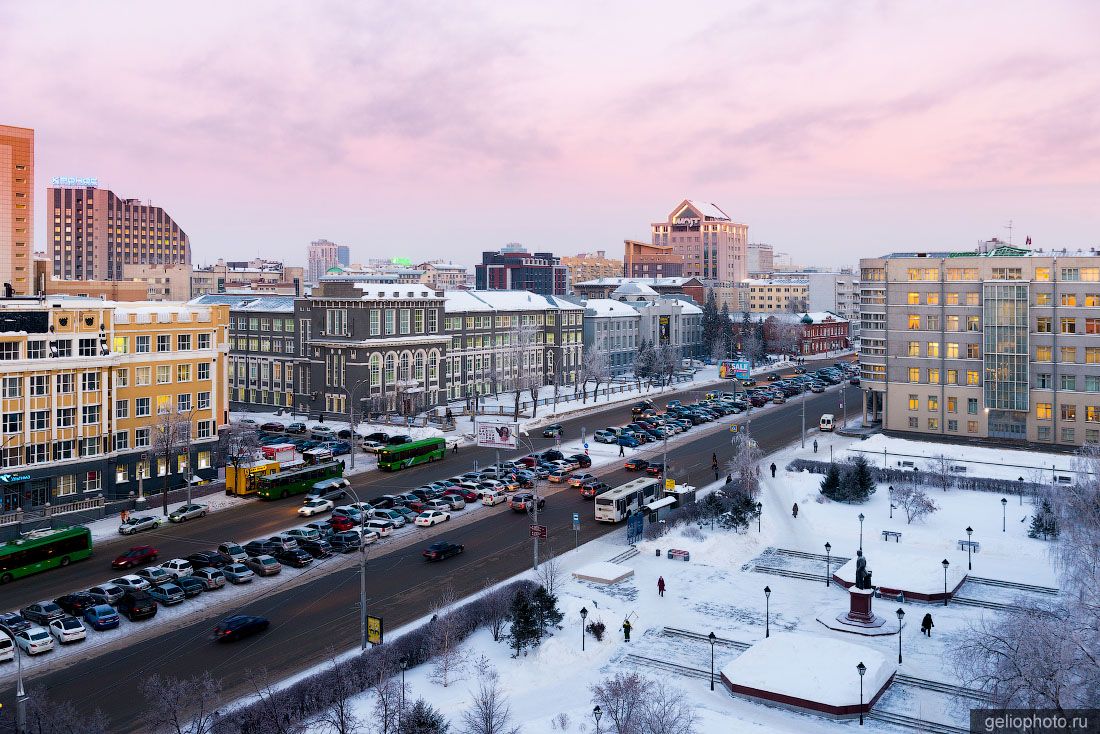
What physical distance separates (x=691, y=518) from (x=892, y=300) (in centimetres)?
4266

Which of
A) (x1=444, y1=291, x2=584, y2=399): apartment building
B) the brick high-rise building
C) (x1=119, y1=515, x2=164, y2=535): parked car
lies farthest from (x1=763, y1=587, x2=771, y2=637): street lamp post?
the brick high-rise building

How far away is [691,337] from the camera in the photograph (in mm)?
166500

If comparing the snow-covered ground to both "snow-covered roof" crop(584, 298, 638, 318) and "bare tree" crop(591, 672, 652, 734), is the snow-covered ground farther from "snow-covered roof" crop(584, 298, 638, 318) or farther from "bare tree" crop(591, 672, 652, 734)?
"snow-covered roof" crop(584, 298, 638, 318)

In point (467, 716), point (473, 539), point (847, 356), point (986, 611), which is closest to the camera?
point (467, 716)

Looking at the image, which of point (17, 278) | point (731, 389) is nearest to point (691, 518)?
point (731, 389)

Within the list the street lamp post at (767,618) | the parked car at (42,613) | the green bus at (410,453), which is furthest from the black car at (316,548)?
the street lamp post at (767,618)

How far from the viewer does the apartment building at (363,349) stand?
9962 centimetres

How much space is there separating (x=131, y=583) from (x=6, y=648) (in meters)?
8.12

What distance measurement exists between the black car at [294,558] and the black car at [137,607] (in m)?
8.98

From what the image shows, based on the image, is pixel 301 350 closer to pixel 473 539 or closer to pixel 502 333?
pixel 502 333

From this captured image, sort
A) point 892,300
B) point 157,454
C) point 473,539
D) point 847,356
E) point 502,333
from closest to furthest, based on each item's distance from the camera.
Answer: point 473,539 < point 157,454 < point 892,300 < point 502,333 < point 847,356

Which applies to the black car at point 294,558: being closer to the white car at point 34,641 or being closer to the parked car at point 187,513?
the parked car at point 187,513

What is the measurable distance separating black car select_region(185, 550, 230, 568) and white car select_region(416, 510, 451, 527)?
1317cm

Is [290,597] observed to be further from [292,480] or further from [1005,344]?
[1005,344]
